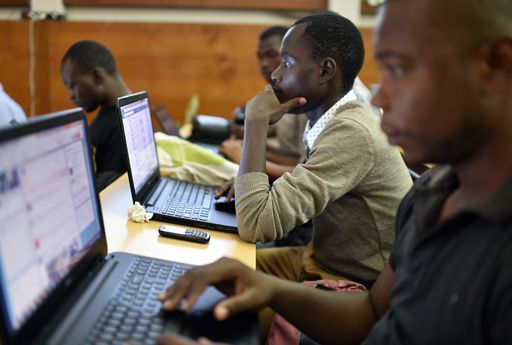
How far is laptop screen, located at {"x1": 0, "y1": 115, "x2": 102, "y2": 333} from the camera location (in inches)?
23.5

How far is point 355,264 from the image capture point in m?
1.31

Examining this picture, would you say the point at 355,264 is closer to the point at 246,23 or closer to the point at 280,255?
the point at 280,255

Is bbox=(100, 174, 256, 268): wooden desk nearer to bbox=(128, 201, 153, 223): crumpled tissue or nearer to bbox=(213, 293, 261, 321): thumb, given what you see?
bbox=(128, 201, 153, 223): crumpled tissue

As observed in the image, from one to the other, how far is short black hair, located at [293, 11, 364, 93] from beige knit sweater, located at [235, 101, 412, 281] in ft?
0.51

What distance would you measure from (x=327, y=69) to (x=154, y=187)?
631mm

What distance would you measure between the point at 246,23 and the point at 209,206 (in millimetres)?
2477

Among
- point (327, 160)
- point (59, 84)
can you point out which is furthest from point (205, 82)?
point (327, 160)

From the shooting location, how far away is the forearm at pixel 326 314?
0.89 metres

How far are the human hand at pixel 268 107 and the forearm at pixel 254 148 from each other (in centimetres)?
2

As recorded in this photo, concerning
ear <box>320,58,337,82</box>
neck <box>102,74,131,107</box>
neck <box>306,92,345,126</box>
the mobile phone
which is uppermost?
ear <box>320,58,337,82</box>

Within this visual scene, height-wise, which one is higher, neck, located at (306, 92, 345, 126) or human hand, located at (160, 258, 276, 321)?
neck, located at (306, 92, 345, 126)

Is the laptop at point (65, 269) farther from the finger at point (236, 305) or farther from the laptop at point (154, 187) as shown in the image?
the laptop at point (154, 187)

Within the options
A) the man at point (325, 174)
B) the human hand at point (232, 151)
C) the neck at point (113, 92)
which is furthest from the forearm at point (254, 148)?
the neck at point (113, 92)

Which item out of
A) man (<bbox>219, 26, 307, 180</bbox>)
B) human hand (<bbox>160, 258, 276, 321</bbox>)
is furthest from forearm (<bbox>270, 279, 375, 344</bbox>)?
man (<bbox>219, 26, 307, 180</bbox>)
